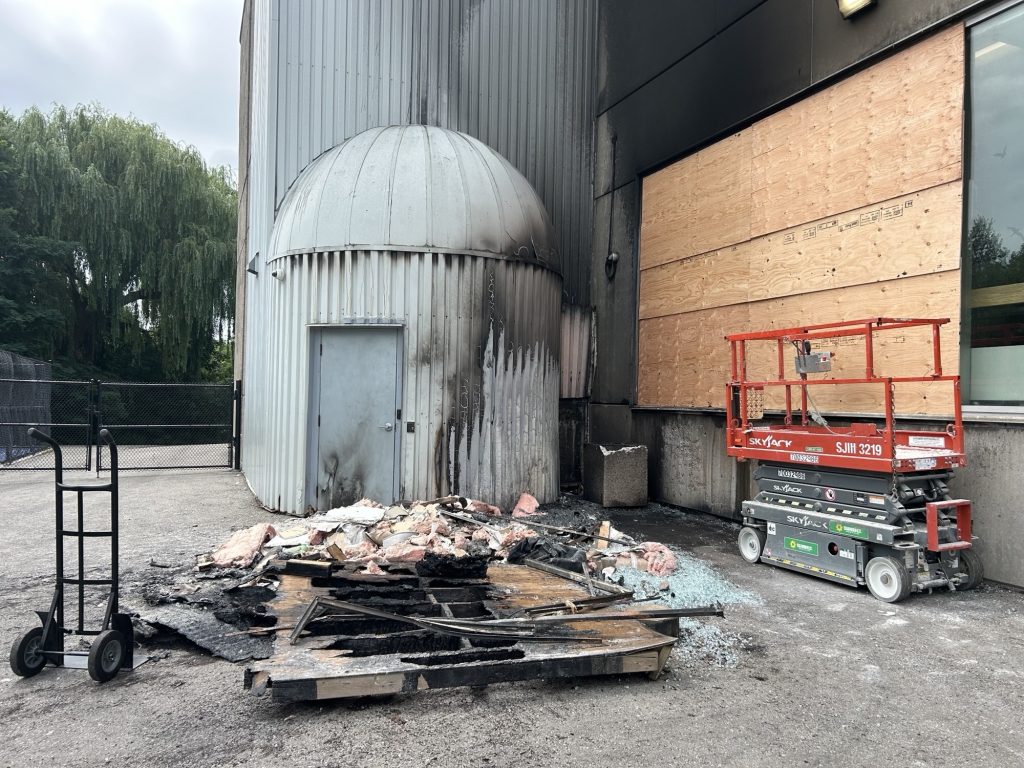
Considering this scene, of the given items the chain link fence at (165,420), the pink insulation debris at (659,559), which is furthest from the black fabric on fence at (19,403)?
the pink insulation debris at (659,559)

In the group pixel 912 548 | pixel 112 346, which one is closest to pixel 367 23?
pixel 912 548

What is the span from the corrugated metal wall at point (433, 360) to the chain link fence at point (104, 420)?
4.63 metres

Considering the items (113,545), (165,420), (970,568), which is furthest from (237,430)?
(970,568)

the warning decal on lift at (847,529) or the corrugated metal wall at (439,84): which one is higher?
the corrugated metal wall at (439,84)

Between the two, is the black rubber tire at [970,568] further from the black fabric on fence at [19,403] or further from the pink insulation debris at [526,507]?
the black fabric on fence at [19,403]

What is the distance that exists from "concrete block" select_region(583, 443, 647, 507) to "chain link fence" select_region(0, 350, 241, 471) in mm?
8069

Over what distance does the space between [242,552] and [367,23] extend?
8.61 meters

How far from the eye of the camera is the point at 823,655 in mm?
4395

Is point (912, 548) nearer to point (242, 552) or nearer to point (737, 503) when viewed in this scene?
point (737, 503)

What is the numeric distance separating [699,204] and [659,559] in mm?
5950

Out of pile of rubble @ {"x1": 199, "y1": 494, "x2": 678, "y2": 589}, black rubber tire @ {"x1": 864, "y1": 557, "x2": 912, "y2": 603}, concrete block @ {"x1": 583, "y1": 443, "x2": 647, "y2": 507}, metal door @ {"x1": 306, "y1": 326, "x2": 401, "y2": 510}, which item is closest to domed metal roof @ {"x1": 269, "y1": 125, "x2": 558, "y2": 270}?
metal door @ {"x1": 306, "y1": 326, "x2": 401, "y2": 510}

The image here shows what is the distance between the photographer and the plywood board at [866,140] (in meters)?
6.62

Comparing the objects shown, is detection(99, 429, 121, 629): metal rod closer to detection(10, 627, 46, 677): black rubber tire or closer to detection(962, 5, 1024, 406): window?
detection(10, 627, 46, 677): black rubber tire

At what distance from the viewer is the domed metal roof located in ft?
27.6
